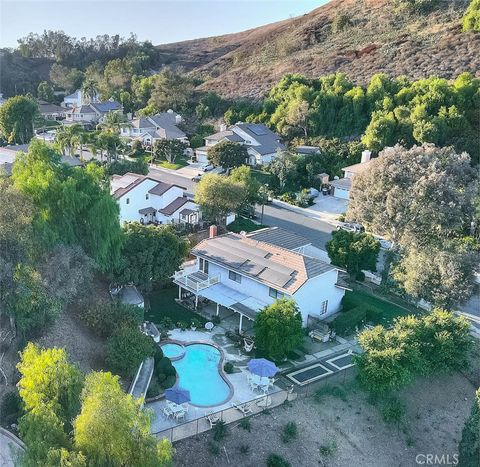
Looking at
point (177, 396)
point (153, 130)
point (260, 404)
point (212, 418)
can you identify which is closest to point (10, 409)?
point (177, 396)

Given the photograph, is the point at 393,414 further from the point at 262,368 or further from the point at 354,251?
the point at 354,251

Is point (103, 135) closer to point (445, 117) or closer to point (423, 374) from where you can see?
point (445, 117)

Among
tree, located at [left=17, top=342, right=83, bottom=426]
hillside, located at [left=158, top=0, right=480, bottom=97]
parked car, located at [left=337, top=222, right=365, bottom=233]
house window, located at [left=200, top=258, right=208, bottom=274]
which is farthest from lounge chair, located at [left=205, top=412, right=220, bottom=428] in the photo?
hillside, located at [left=158, top=0, right=480, bottom=97]

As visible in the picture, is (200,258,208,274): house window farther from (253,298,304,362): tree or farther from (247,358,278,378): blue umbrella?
(247,358,278,378): blue umbrella

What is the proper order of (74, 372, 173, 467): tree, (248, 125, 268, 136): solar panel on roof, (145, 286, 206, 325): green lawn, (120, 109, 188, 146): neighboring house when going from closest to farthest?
1. (74, 372, 173, 467): tree
2. (145, 286, 206, 325): green lawn
3. (248, 125, 268, 136): solar panel on roof
4. (120, 109, 188, 146): neighboring house

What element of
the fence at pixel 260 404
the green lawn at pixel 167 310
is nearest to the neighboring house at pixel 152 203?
the green lawn at pixel 167 310

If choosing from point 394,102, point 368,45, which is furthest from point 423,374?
point 368,45
